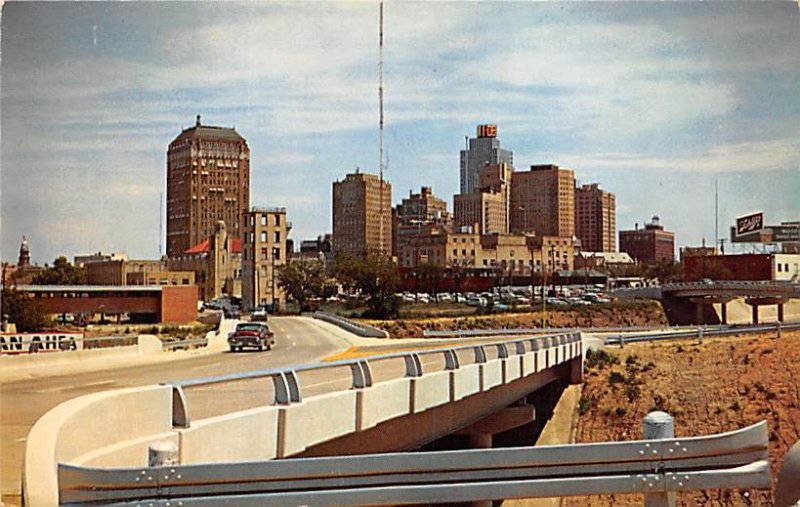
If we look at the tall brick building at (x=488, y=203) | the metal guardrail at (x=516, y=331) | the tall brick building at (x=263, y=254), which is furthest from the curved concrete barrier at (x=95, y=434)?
the metal guardrail at (x=516, y=331)

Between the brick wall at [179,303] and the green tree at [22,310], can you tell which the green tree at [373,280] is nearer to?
the brick wall at [179,303]

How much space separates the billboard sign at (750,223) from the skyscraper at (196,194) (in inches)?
206

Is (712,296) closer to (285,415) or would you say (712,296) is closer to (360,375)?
(360,375)

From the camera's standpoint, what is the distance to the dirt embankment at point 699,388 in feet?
35.7

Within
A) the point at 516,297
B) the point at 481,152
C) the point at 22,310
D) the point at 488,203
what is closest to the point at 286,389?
the point at 22,310

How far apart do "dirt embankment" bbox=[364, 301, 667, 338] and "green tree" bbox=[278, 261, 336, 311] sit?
6.25 ft

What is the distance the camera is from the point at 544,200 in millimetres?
9234

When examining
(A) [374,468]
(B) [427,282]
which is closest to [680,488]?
(A) [374,468]

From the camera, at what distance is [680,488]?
164 inches

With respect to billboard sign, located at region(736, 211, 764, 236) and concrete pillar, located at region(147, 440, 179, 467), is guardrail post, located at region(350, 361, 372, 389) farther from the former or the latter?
billboard sign, located at region(736, 211, 764, 236)

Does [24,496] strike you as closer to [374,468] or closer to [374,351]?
[374,468]

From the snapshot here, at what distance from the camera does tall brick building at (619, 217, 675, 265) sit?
9.75m

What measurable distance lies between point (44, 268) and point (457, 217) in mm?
3915

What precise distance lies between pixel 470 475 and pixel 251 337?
11.4 feet
